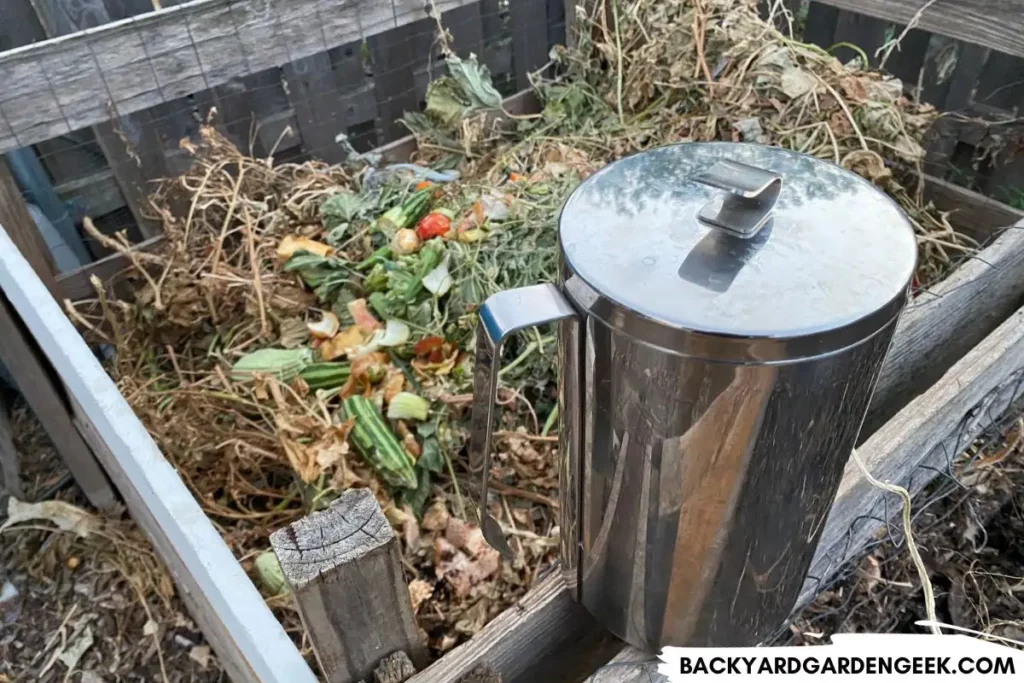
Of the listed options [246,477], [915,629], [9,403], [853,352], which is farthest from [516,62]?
[853,352]

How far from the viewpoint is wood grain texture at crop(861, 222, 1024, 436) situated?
4.12ft

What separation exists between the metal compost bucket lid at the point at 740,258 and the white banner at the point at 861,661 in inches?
18.7

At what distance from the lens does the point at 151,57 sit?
162 centimetres

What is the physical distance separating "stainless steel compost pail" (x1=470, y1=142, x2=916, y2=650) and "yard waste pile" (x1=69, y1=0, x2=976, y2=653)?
2.22ft

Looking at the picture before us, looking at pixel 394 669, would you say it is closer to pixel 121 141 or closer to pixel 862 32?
pixel 121 141

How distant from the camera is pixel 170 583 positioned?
5.65ft

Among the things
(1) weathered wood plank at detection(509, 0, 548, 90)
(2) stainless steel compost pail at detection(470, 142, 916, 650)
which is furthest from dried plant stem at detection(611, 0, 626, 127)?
(2) stainless steel compost pail at detection(470, 142, 916, 650)

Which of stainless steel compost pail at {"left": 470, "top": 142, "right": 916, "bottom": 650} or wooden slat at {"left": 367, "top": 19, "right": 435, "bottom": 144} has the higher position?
stainless steel compost pail at {"left": 470, "top": 142, "right": 916, "bottom": 650}

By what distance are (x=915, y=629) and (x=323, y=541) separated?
1.26m

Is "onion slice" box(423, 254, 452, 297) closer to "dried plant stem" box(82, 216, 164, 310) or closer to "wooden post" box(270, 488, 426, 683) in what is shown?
"dried plant stem" box(82, 216, 164, 310)

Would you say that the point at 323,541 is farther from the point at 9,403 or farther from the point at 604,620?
the point at 9,403

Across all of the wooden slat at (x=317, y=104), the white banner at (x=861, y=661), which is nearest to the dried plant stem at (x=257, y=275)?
the wooden slat at (x=317, y=104)

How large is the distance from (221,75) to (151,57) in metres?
0.16

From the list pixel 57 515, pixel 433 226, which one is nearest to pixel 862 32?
pixel 433 226
